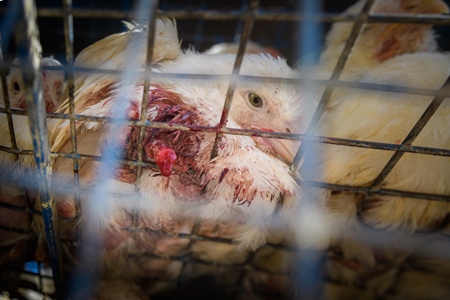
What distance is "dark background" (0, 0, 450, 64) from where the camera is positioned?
147 centimetres

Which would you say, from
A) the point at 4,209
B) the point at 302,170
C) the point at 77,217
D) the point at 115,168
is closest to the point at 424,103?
the point at 302,170

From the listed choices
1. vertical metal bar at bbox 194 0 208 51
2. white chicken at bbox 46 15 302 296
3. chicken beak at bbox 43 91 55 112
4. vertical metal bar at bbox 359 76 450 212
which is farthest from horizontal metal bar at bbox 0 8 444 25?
vertical metal bar at bbox 194 0 208 51

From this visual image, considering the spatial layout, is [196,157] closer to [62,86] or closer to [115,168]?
[115,168]

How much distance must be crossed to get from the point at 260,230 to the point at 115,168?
34 cm

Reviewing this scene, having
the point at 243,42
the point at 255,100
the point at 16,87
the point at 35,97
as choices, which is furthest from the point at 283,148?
the point at 16,87

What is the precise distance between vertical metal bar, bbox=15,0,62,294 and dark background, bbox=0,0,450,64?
0.99 metres

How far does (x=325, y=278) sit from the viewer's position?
3.15 ft

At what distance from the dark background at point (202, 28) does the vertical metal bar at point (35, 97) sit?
0.99 meters

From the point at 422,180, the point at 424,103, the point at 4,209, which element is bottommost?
the point at 4,209

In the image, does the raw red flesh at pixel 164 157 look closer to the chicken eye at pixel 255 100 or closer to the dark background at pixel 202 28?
the chicken eye at pixel 255 100

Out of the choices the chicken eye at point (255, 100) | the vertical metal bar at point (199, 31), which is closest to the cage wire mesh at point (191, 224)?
the chicken eye at point (255, 100)

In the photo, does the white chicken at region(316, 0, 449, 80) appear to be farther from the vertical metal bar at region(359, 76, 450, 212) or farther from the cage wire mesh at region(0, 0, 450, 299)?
the vertical metal bar at region(359, 76, 450, 212)

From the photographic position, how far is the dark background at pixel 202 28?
58.0 inches

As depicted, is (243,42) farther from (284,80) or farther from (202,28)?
(202,28)
